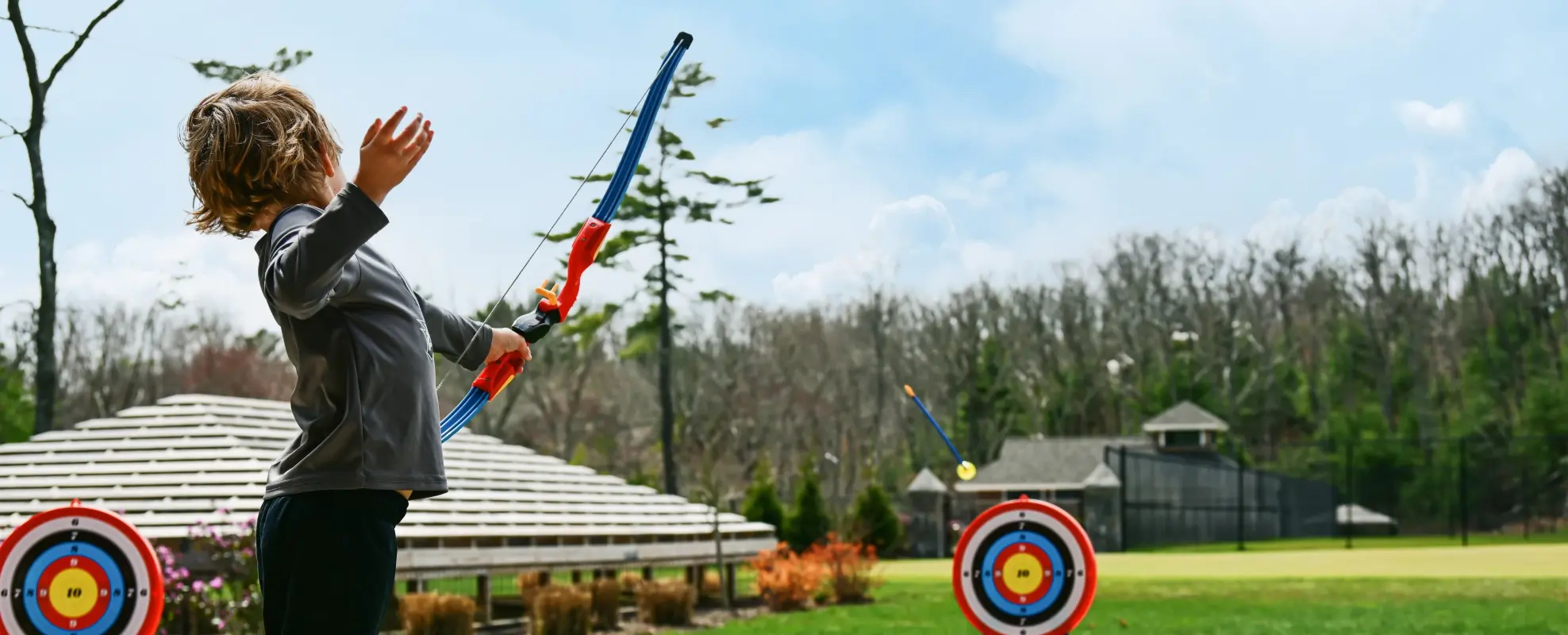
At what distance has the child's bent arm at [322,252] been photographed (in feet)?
7.61

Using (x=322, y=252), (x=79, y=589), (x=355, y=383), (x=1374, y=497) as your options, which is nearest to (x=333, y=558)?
(x=355, y=383)

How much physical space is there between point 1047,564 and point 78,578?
12.2 feet

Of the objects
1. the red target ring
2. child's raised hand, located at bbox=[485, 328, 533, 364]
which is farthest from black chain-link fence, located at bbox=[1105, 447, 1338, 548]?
child's raised hand, located at bbox=[485, 328, 533, 364]

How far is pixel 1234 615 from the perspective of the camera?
15.7 metres

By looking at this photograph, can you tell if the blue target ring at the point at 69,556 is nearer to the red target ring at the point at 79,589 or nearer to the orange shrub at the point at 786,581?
the red target ring at the point at 79,589

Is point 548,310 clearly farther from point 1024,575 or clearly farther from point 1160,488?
point 1160,488

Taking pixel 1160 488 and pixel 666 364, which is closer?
pixel 666 364

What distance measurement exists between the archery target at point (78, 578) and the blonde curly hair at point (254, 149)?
3.73m

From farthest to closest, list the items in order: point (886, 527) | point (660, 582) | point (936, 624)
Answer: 1. point (886, 527)
2. point (660, 582)
3. point (936, 624)

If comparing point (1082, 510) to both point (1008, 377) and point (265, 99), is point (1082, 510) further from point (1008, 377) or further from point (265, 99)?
point (265, 99)

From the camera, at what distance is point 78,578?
620 centimetres

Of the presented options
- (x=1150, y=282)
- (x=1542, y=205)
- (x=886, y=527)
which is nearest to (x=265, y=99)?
(x=886, y=527)

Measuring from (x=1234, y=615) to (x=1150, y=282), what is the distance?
41104mm

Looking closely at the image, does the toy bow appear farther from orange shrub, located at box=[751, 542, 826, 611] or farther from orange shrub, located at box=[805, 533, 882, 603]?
orange shrub, located at box=[805, 533, 882, 603]
